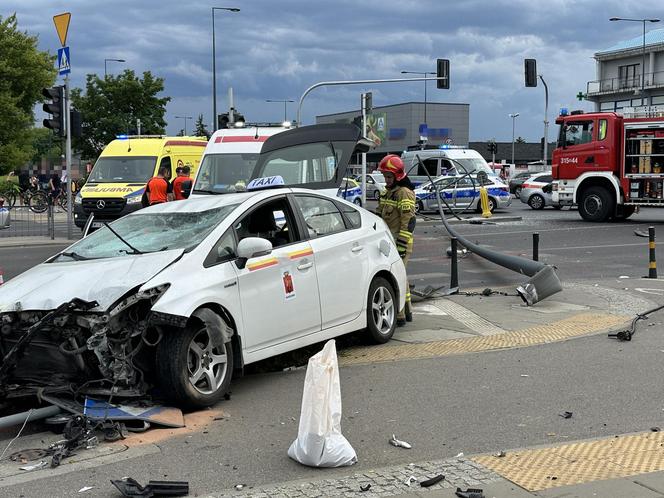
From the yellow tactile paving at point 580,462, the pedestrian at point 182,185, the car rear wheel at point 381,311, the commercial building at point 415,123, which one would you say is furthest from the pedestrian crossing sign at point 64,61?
the commercial building at point 415,123

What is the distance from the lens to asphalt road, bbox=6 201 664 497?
440cm

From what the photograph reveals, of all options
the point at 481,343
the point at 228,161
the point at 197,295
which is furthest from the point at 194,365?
the point at 228,161

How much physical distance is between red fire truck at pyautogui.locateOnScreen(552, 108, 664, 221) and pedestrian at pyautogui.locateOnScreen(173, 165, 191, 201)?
12.5 meters

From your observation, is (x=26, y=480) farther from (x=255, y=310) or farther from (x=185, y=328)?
(x=255, y=310)

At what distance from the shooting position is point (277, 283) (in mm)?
6141

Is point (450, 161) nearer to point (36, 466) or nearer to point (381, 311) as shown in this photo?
point (381, 311)

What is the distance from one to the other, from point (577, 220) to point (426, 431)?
20.8 m

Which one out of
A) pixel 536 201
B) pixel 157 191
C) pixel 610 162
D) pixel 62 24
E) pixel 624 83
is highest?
pixel 624 83

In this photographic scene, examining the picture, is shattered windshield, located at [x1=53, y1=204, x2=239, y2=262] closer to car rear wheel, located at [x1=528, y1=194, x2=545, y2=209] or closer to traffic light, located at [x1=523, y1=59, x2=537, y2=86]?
car rear wheel, located at [x1=528, y1=194, x2=545, y2=209]

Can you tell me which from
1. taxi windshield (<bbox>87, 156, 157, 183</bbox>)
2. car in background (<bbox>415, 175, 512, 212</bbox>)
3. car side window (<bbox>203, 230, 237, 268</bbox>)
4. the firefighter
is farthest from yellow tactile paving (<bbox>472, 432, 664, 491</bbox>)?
car in background (<bbox>415, 175, 512, 212</bbox>)

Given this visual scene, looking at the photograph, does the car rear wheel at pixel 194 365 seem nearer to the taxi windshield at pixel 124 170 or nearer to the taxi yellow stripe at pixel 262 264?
the taxi yellow stripe at pixel 262 264

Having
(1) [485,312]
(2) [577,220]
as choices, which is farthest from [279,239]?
(2) [577,220]

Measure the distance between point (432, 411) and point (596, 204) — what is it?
1952cm

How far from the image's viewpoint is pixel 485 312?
360 inches
